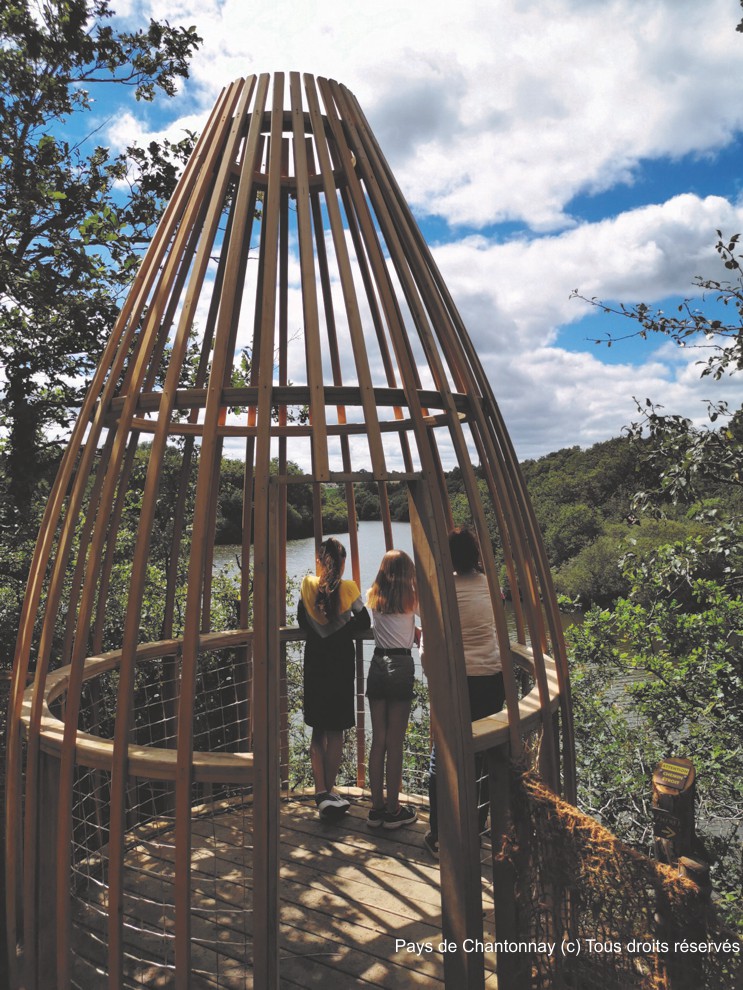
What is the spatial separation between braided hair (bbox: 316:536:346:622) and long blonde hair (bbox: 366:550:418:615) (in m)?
0.21

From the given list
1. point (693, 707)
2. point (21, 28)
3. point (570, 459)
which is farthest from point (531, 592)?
point (570, 459)

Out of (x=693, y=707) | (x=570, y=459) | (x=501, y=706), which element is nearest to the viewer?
(x=501, y=706)

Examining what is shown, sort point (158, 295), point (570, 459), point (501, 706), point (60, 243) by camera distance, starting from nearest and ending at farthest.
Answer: point (158, 295) < point (501, 706) < point (60, 243) < point (570, 459)

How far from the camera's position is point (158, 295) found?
2547 millimetres

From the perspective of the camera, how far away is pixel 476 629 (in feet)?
9.63

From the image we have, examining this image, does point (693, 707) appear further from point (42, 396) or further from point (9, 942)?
point (42, 396)

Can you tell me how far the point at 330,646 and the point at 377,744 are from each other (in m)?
0.54

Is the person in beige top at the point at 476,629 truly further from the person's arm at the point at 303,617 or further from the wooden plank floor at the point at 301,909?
the person's arm at the point at 303,617

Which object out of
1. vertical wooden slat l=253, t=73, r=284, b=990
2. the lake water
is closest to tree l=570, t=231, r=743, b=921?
the lake water

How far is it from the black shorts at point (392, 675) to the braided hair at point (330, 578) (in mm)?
324

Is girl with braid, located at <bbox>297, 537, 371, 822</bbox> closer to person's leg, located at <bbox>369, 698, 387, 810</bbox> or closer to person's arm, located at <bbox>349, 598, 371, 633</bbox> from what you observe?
person's arm, located at <bbox>349, 598, 371, 633</bbox>

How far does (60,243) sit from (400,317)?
416 centimetres

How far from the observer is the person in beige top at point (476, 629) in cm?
294

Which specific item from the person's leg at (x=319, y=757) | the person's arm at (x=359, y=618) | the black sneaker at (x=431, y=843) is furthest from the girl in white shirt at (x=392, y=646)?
the black sneaker at (x=431, y=843)
